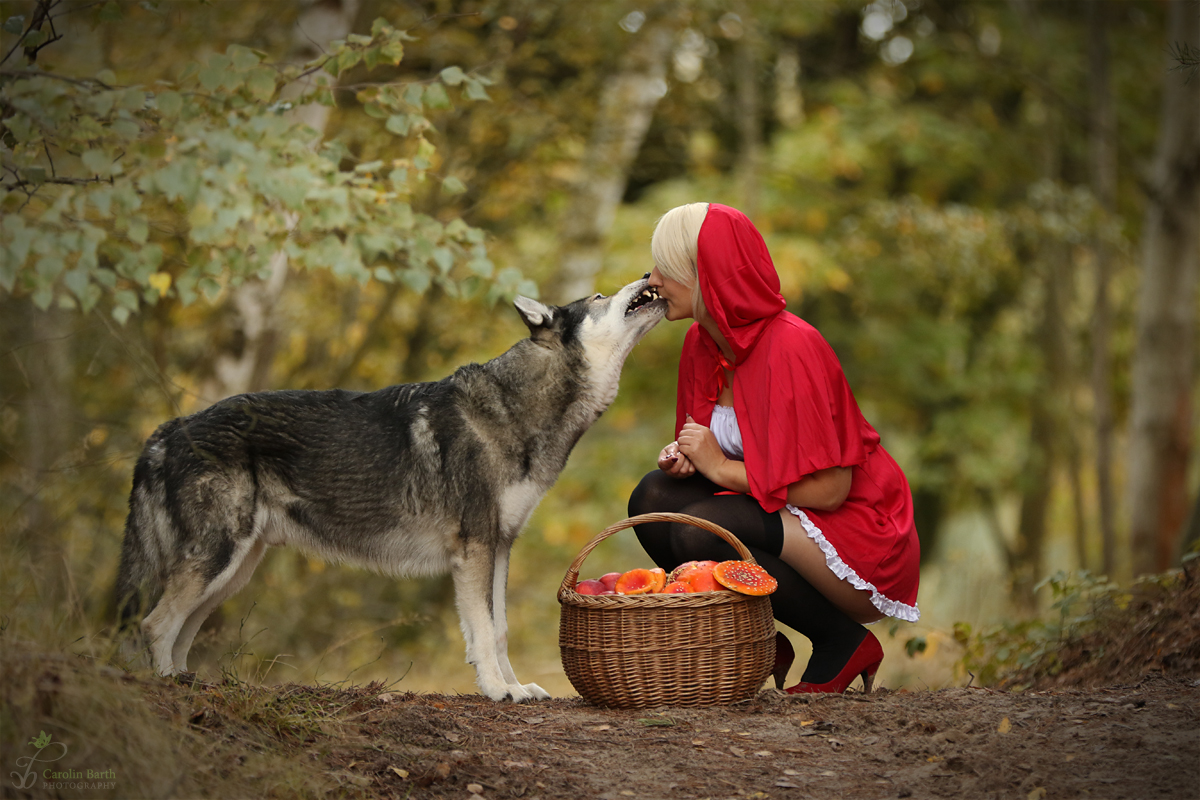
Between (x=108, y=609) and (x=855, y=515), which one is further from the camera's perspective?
(x=108, y=609)

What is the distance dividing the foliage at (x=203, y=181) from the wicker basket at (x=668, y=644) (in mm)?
1426

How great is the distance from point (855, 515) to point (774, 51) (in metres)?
9.07

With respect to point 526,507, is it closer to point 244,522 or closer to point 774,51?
point 244,522

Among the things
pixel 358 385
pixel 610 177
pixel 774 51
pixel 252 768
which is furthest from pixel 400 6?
pixel 252 768

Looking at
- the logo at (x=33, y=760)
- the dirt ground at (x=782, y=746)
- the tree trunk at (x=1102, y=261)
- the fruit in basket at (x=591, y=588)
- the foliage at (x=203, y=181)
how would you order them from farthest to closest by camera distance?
the tree trunk at (x=1102, y=261) → the fruit in basket at (x=591, y=588) → the dirt ground at (x=782, y=746) → the foliage at (x=203, y=181) → the logo at (x=33, y=760)

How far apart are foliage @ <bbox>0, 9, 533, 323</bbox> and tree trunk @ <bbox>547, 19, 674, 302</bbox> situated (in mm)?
5841

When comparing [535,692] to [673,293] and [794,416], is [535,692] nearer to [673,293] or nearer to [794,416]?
[794,416]

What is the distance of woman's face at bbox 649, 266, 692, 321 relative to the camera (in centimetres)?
402

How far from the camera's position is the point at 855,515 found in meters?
3.87

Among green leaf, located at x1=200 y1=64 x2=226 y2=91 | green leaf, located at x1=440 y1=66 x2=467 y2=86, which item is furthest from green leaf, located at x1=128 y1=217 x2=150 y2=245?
green leaf, located at x1=440 y1=66 x2=467 y2=86

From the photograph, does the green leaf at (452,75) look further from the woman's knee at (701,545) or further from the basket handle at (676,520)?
the woman's knee at (701,545)

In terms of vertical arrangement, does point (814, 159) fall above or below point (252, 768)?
above

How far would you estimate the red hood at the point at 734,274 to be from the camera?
3779 mm

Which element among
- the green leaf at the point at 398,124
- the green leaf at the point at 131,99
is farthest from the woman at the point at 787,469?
the green leaf at the point at 131,99
